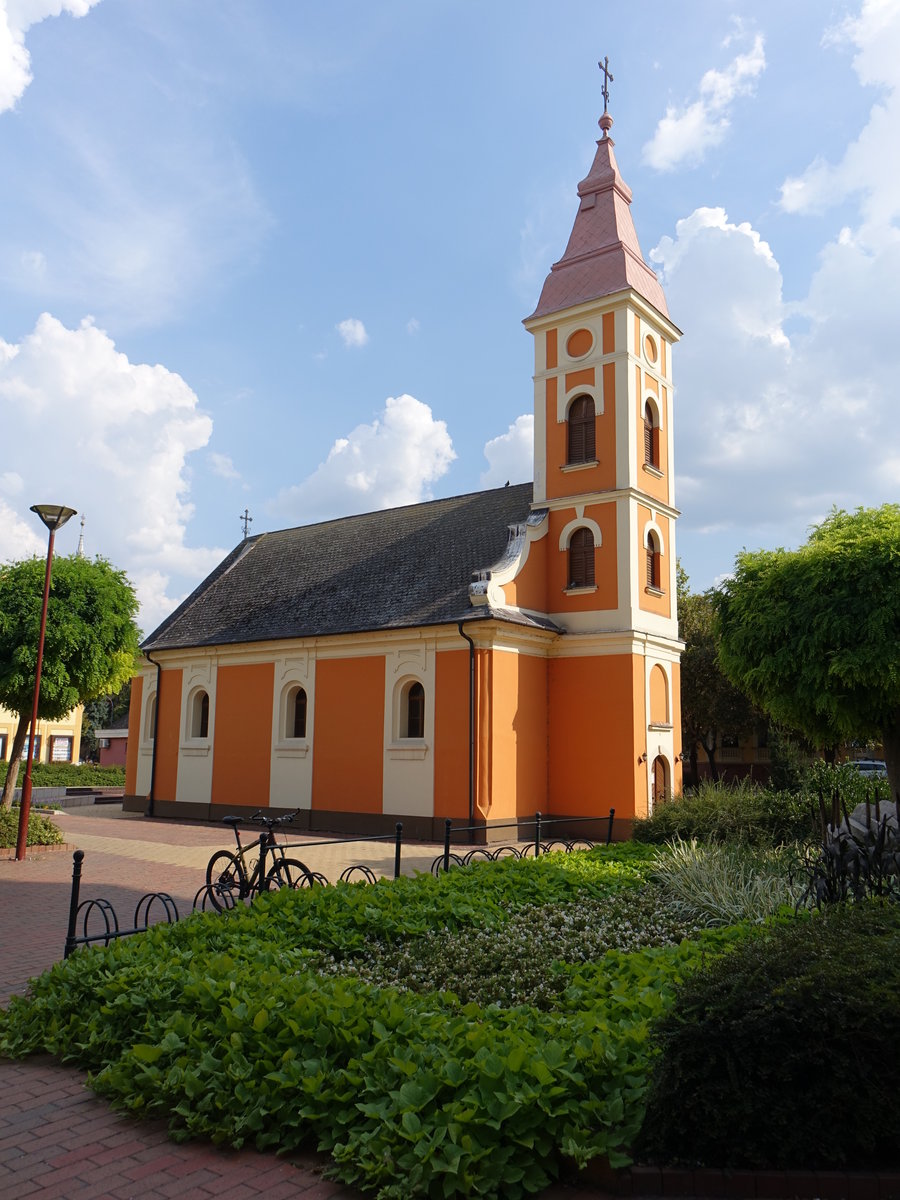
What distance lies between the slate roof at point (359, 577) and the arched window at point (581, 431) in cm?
191

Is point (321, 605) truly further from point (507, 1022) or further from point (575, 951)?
point (507, 1022)

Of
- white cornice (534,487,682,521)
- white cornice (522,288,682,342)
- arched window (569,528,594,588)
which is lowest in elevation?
arched window (569,528,594,588)

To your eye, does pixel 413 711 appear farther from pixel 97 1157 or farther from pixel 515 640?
pixel 97 1157

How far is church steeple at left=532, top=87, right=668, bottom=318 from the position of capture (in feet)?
78.7

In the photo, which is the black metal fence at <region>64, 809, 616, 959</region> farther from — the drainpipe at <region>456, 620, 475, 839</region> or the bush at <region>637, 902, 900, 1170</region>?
the bush at <region>637, 902, 900, 1170</region>

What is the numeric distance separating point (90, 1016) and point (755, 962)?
454cm

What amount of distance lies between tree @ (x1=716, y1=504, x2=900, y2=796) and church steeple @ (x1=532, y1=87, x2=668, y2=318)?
886 centimetres

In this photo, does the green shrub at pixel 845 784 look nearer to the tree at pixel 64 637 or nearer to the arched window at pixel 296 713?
the arched window at pixel 296 713

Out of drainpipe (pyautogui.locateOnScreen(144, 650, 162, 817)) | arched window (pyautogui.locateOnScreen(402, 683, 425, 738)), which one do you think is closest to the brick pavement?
arched window (pyautogui.locateOnScreen(402, 683, 425, 738))

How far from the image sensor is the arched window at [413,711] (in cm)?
2256

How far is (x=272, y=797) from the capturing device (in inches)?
976

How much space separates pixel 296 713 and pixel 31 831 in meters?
9.12

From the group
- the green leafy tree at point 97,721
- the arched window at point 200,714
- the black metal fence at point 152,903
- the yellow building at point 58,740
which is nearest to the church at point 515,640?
the arched window at point 200,714

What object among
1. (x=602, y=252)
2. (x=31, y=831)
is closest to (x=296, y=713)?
(x=31, y=831)
